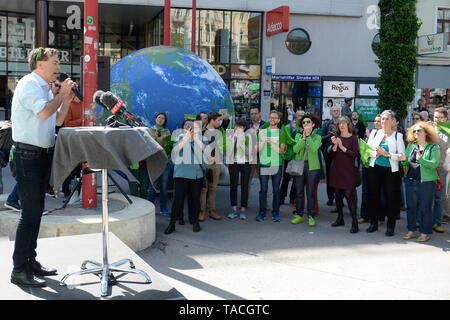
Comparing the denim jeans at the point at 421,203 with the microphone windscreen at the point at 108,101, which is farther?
the denim jeans at the point at 421,203

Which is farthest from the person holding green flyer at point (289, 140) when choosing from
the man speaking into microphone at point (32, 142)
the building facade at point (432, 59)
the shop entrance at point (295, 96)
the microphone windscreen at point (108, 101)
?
the building facade at point (432, 59)

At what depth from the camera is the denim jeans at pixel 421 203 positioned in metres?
6.88

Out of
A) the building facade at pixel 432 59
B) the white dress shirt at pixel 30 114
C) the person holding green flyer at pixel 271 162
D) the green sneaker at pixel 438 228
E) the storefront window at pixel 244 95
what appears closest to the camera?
the white dress shirt at pixel 30 114

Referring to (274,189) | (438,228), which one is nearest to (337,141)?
(274,189)

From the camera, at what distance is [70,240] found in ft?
18.4

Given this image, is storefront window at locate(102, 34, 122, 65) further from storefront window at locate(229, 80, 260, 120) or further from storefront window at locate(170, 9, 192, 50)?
storefront window at locate(229, 80, 260, 120)

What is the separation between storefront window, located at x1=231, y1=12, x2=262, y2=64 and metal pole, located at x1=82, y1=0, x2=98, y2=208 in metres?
15.5

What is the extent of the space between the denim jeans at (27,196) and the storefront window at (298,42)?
19480 mm

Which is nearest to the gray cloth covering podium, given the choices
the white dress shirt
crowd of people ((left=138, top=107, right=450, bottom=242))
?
the white dress shirt

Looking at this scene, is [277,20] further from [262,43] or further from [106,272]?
[106,272]

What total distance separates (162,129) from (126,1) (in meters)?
13.9

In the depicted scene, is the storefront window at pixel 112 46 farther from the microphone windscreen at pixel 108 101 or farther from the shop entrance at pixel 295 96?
the microphone windscreen at pixel 108 101

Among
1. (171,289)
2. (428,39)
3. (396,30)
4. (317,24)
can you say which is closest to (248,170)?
(171,289)
